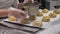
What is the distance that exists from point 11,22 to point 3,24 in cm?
4

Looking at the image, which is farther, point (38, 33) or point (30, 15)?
point (30, 15)

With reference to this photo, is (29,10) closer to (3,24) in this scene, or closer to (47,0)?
(3,24)

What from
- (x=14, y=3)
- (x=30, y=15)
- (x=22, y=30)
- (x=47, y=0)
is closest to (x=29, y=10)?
(x=30, y=15)

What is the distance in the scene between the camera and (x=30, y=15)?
69 cm

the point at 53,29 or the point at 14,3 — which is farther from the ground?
the point at 14,3

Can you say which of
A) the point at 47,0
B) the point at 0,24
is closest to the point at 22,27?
the point at 0,24

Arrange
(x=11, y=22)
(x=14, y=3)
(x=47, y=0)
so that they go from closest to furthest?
1. (x=11, y=22)
2. (x=14, y=3)
3. (x=47, y=0)

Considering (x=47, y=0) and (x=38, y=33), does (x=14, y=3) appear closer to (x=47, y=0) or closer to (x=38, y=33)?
(x=38, y=33)

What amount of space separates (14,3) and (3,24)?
514mm

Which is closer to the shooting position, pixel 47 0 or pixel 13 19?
pixel 13 19

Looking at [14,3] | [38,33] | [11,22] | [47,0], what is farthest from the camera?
[47,0]

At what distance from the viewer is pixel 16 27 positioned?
1.88 ft

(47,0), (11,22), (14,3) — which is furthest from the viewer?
(47,0)

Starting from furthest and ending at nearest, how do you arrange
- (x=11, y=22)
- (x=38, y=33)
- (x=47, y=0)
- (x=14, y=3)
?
1. (x=47, y=0)
2. (x=14, y=3)
3. (x=11, y=22)
4. (x=38, y=33)
